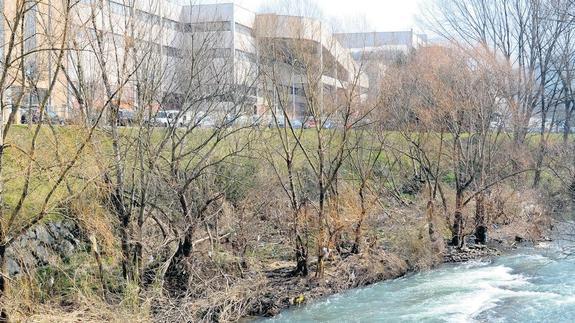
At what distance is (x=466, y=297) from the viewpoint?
16.4 m

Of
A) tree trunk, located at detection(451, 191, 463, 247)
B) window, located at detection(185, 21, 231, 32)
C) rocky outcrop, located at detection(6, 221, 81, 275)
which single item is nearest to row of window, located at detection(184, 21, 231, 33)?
window, located at detection(185, 21, 231, 32)

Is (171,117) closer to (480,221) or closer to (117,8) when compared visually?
(117,8)

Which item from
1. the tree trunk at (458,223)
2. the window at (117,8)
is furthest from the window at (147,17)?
the tree trunk at (458,223)

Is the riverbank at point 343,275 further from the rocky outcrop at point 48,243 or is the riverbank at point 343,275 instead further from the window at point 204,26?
the window at point 204,26

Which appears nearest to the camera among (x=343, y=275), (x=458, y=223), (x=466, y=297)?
(x=466, y=297)

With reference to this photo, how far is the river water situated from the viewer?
14.7m

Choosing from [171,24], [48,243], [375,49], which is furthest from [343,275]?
[375,49]

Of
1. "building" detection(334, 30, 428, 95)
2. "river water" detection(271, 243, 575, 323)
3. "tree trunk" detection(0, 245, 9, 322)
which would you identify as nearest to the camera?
"tree trunk" detection(0, 245, 9, 322)

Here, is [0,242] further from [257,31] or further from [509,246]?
[509,246]

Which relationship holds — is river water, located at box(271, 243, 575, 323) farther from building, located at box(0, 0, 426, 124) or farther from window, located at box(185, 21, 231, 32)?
window, located at box(185, 21, 231, 32)

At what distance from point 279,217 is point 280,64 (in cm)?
456

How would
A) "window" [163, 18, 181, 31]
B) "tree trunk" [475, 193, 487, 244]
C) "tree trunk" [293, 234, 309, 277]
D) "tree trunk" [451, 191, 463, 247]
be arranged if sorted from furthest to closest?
"tree trunk" [475, 193, 487, 244], "tree trunk" [451, 191, 463, 247], "tree trunk" [293, 234, 309, 277], "window" [163, 18, 181, 31]

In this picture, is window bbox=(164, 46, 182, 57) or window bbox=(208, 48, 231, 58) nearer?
window bbox=(164, 46, 182, 57)

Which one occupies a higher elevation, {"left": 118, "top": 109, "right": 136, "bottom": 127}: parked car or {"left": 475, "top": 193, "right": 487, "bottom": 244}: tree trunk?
{"left": 118, "top": 109, "right": 136, "bottom": 127}: parked car
